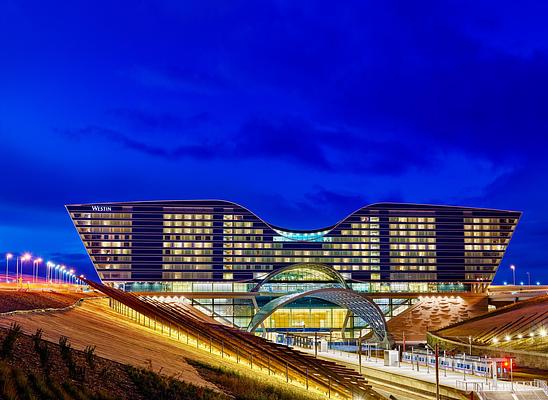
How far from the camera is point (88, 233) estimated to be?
5330 inches

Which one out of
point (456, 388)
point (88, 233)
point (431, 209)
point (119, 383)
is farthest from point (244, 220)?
point (119, 383)

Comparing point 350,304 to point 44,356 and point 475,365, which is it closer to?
point 475,365

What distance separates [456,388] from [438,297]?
3602 inches

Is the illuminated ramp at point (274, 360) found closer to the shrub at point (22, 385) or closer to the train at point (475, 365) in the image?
the train at point (475, 365)

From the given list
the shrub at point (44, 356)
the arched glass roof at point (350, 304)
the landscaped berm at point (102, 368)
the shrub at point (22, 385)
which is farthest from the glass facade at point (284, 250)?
the shrub at point (22, 385)

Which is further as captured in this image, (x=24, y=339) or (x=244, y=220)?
(x=244, y=220)

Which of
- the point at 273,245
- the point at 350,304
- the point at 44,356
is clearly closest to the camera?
the point at 44,356

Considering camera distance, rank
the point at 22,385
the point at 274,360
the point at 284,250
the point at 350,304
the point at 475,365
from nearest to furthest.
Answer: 1. the point at 22,385
2. the point at 274,360
3. the point at 475,365
4. the point at 350,304
5. the point at 284,250

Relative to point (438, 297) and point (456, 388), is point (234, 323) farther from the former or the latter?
point (456, 388)

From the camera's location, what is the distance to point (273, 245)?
139000 mm

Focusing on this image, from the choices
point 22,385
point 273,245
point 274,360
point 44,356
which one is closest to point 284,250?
point 273,245

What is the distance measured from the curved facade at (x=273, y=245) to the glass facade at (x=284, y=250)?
0.22m

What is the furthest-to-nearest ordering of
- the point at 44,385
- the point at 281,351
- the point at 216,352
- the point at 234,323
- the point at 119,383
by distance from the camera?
the point at 234,323, the point at 281,351, the point at 216,352, the point at 119,383, the point at 44,385

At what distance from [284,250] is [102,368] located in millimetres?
123877
